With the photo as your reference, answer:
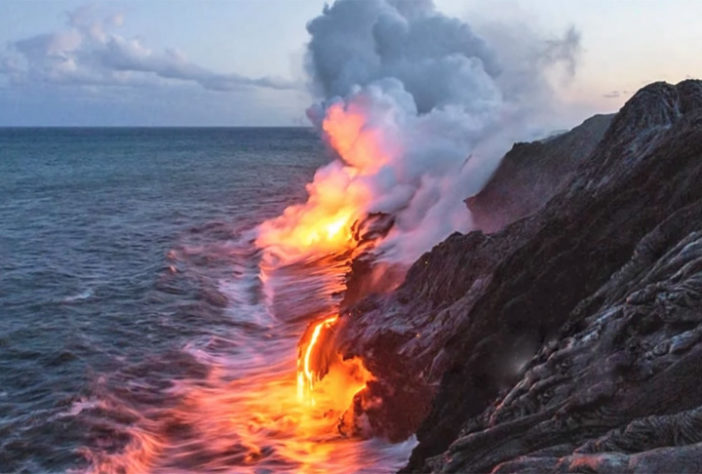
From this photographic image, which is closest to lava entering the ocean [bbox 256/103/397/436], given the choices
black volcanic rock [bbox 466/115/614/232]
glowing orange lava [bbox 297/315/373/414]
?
black volcanic rock [bbox 466/115/614/232]

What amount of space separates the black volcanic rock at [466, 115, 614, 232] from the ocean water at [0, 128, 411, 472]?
6.35 metres

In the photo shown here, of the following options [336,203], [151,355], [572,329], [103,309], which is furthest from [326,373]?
[336,203]

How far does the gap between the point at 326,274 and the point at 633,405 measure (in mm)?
20317

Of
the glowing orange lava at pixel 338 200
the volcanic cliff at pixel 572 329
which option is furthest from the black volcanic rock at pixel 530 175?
the glowing orange lava at pixel 338 200

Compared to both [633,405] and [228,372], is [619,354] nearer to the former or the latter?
[633,405]

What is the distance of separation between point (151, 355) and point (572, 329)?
14.4m

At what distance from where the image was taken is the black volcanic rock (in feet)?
57.6

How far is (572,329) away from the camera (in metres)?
6.79

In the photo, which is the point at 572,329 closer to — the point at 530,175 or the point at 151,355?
the point at 530,175

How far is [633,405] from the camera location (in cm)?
536

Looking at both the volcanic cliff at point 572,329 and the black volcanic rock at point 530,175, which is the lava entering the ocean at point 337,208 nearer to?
the black volcanic rock at point 530,175

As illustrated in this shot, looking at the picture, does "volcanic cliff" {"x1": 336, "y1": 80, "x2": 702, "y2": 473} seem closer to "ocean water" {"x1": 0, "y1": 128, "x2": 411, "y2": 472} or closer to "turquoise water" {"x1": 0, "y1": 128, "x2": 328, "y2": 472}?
"ocean water" {"x1": 0, "y1": 128, "x2": 411, "y2": 472}

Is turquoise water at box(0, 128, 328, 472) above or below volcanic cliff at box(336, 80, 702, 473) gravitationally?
below

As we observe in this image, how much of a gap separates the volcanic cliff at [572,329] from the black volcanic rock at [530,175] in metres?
5.80
